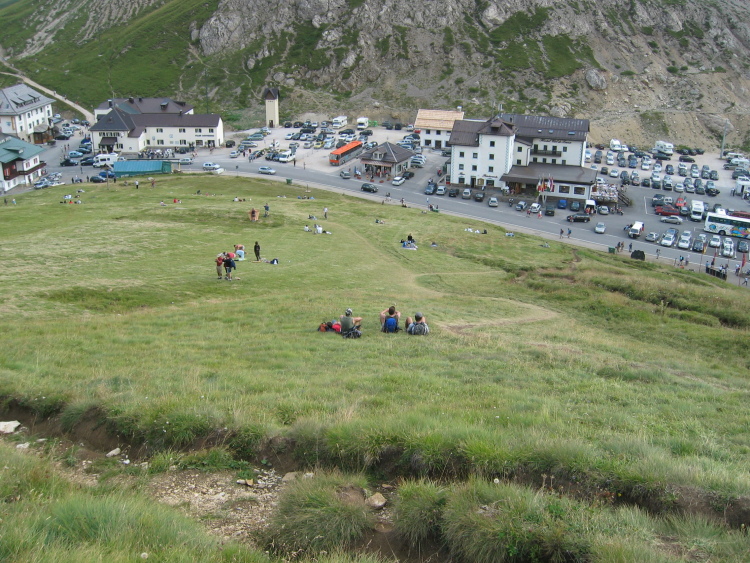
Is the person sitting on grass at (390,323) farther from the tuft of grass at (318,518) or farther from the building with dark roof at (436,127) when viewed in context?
the building with dark roof at (436,127)

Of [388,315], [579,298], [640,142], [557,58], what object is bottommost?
[579,298]

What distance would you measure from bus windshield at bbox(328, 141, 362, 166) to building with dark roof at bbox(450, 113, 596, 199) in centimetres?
2209

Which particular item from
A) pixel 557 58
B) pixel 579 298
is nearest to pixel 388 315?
pixel 579 298

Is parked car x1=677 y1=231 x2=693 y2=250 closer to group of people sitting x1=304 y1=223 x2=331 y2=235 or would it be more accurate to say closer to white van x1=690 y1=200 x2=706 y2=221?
white van x1=690 y1=200 x2=706 y2=221

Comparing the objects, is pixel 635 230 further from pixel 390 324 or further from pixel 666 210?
pixel 390 324

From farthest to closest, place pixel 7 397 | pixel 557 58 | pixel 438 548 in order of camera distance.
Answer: pixel 557 58 → pixel 7 397 → pixel 438 548

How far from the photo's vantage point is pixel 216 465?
44.9 feet

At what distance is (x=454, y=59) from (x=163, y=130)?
76312 mm

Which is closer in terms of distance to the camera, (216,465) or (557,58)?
(216,465)

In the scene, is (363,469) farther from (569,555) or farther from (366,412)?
(569,555)

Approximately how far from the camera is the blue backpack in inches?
1120

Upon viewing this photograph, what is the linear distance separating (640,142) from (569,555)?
5749 inches

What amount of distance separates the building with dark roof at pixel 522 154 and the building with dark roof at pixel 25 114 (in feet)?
290

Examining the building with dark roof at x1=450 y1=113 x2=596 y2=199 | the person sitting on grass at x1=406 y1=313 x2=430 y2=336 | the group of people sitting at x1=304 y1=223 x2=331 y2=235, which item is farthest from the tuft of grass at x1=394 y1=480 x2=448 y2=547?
the building with dark roof at x1=450 y1=113 x2=596 y2=199
